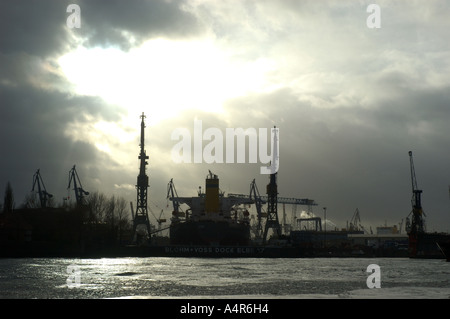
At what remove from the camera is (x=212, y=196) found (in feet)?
530

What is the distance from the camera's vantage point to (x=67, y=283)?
51.3 meters

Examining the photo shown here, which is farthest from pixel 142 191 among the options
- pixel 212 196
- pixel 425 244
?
pixel 425 244

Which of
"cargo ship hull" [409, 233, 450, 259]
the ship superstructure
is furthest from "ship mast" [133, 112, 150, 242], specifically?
"cargo ship hull" [409, 233, 450, 259]

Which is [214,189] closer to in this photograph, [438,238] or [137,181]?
[137,181]

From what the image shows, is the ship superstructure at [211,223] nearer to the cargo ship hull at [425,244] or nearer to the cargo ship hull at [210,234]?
the cargo ship hull at [210,234]

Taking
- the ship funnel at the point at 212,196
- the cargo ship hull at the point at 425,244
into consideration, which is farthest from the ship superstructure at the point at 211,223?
the cargo ship hull at the point at 425,244

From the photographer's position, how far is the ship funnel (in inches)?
6294

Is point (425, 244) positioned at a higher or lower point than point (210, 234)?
lower

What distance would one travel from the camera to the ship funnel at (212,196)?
525 feet

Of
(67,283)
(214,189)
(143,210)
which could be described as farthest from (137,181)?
(67,283)

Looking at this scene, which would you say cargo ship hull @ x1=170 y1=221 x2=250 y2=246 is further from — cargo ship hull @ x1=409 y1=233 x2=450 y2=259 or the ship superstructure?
cargo ship hull @ x1=409 y1=233 x2=450 y2=259

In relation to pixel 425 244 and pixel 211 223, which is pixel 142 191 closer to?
pixel 211 223

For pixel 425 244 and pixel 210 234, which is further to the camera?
pixel 425 244
